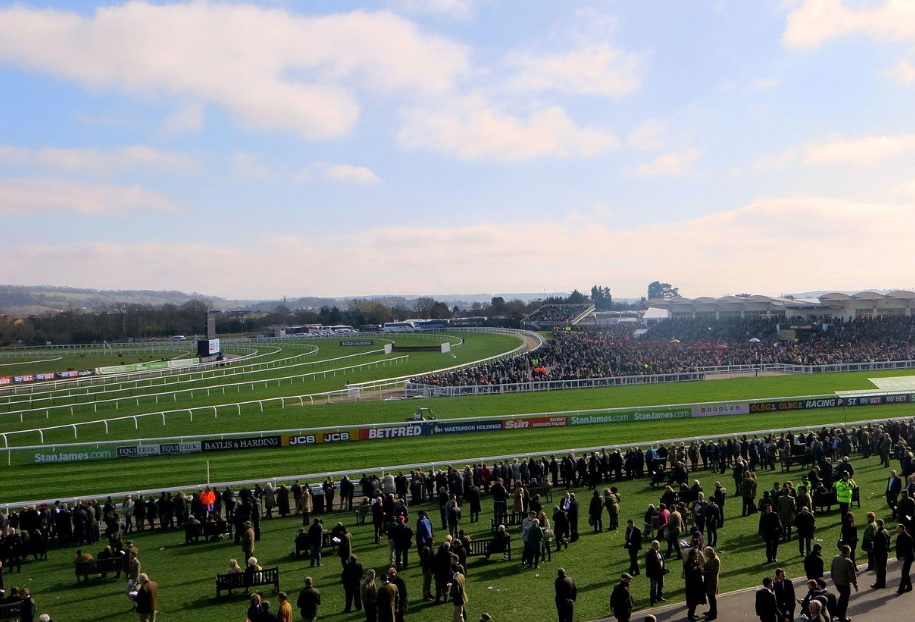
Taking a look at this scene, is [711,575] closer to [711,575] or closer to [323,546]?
[711,575]

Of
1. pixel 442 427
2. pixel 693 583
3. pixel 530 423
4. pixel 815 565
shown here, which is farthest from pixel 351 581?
pixel 530 423

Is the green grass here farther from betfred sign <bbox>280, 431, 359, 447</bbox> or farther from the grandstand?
the grandstand

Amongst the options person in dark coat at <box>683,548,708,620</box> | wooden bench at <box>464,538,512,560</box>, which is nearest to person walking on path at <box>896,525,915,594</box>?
person in dark coat at <box>683,548,708,620</box>

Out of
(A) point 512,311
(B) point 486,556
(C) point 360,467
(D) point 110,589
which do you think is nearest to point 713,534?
(B) point 486,556

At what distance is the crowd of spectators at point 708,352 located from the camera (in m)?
43.4

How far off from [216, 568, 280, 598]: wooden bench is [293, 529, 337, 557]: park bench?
188 cm

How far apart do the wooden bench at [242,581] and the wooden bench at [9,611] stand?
2.71 metres

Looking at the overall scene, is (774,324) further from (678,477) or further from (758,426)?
(678,477)

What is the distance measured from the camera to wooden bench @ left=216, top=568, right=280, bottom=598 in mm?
11727

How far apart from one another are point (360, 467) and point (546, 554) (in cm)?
1068

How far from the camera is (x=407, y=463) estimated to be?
23.6 metres

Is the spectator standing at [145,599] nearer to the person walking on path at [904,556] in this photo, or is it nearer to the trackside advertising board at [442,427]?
the person walking on path at [904,556]

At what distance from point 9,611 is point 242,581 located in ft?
10.4

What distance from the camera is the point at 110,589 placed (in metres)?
12.7
